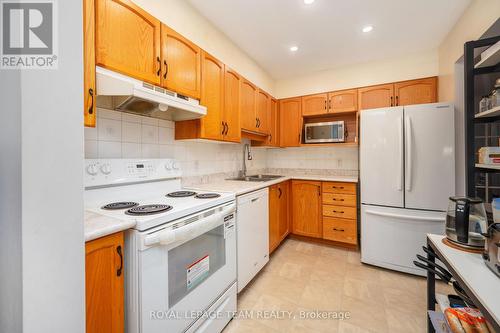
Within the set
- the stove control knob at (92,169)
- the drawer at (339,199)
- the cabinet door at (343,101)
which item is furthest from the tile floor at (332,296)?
the cabinet door at (343,101)

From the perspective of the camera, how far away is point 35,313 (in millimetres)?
498

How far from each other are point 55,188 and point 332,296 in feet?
6.79

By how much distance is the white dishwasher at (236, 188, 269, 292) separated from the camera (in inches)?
69.3

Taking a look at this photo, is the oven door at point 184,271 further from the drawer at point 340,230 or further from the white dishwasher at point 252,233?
the drawer at point 340,230

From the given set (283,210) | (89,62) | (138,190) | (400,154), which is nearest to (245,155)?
(283,210)

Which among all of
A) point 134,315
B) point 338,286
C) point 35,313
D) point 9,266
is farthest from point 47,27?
point 338,286

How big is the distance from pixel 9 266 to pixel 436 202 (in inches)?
111

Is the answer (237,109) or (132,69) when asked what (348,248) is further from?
(132,69)

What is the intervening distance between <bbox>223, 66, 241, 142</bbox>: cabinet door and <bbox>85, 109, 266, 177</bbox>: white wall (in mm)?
345

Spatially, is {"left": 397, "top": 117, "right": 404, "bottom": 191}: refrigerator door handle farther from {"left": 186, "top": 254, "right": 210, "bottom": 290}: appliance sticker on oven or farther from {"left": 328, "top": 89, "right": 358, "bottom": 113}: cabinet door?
{"left": 186, "top": 254, "right": 210, "bottom": 290}: appliance sticker on oven

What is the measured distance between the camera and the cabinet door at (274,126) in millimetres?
3194

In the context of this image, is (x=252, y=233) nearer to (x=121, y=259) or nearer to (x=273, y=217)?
(x=273, y=217)

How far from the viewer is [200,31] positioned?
2.04 meters

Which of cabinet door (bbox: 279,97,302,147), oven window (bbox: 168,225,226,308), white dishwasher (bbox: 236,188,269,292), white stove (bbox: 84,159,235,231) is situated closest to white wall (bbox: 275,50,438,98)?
cabinet door (bbox: 279,97,302,147)
